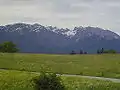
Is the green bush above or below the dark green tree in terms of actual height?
below

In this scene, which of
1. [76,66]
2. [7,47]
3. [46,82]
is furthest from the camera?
[7,47]

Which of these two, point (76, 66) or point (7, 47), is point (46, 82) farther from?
point (7, 47)

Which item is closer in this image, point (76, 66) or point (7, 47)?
point (76, 66)

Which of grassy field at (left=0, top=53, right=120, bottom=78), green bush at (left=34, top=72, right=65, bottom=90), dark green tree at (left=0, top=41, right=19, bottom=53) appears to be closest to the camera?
green bush at (left=34, top=72, right=65, bottom=90)

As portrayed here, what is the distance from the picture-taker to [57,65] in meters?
91.6

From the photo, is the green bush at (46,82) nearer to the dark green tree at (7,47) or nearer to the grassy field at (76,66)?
the grassy field at (76,66)

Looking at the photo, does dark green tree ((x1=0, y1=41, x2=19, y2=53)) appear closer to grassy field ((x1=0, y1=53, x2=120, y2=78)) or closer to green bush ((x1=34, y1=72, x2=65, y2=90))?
grassy field ((x1=0, y1=53, x2=120, y2=78))

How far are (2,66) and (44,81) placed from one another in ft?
222

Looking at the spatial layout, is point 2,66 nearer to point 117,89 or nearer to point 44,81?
point 117,89

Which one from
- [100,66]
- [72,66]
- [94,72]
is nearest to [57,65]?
[72,66]

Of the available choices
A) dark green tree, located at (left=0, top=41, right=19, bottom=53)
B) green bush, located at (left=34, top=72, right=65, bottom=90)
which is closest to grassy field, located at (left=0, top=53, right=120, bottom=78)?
green bush, located at (left=34, top=72, right=65, bottom=90)

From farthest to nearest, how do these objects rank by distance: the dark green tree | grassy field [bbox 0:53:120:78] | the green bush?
the dark green tree
grassy field [bbox 0:53:120:78]
the green bush

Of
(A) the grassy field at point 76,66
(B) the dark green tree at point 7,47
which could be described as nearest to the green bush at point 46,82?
(A) the grassy field at point 76,66

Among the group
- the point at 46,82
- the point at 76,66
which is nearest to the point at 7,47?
the point at 76,66
